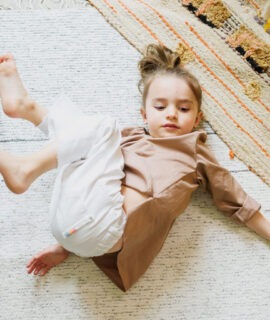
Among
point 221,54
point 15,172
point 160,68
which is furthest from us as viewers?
point 221,54

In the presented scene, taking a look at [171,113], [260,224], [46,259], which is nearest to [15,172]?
[46,259]

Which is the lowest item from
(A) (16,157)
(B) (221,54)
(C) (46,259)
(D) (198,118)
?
(C) (46,259)

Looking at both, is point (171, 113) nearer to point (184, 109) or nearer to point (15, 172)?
point (184, 109)

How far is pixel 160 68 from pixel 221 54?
220 millimetres

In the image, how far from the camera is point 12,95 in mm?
1093

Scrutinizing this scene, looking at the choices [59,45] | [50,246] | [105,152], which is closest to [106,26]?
[59,45]

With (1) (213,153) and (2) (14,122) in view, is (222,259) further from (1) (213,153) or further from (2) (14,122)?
(2) (14,122)

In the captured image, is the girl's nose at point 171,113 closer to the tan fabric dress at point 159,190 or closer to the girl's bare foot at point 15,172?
the tan fabric dress at point 159,190

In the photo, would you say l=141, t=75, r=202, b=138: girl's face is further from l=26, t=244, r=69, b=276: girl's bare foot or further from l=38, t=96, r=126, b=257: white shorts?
l=26, t=244, r=69, b=276: girl's bare foot

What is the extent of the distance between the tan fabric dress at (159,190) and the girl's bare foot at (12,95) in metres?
0.26

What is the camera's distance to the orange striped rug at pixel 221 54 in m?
1.27

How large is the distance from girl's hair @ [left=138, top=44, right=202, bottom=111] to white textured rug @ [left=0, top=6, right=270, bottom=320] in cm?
5

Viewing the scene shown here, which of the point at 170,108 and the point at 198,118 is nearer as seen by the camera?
the point at 170,108

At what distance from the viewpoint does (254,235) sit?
1.21 metres
